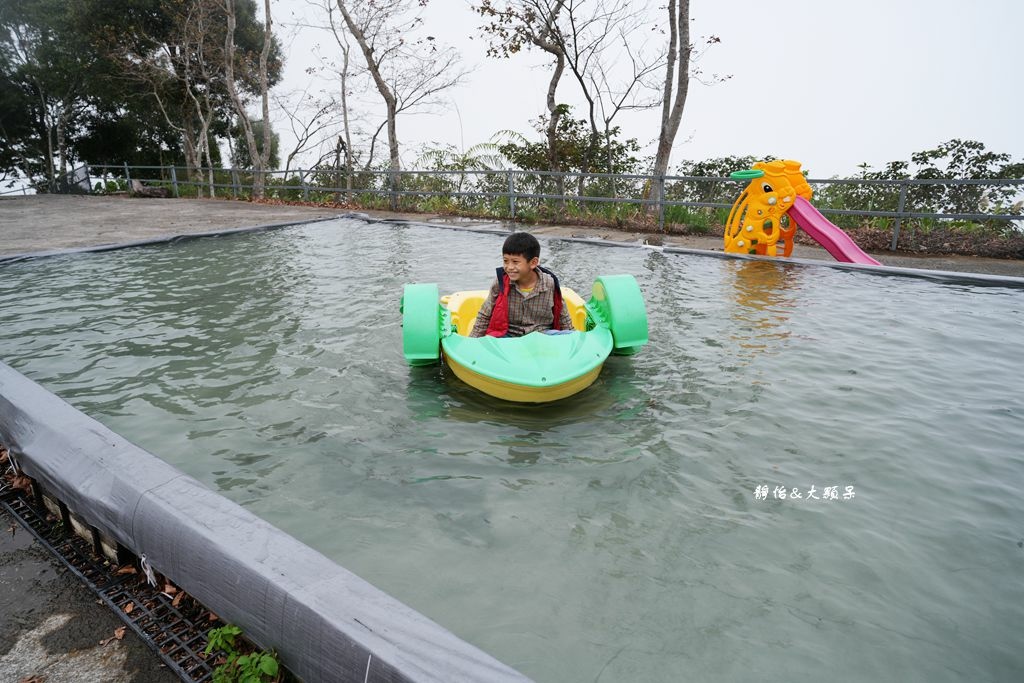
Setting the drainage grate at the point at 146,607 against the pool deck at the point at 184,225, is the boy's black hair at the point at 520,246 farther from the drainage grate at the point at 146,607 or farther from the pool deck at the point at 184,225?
the pool deck at the point at 184,225

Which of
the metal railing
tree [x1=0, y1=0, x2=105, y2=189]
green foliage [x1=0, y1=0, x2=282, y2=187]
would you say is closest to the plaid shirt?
the metal railing

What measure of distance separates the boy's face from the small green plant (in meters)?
2.63

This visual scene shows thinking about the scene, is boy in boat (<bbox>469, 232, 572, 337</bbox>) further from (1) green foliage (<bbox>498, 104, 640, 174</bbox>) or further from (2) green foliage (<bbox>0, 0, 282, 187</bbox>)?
(2) green foliage (<bbox>0, 0, 282, 187</bbox>)

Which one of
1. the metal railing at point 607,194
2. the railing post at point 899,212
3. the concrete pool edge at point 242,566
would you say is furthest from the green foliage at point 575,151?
the concrete pool edge at point 242,566

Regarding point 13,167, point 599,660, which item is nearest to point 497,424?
point 599,660

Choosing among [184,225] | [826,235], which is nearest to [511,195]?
[184,225]

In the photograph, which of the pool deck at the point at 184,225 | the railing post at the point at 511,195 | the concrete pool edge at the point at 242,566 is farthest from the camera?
the railing post at the point at 511,195

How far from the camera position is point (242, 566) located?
2068mm

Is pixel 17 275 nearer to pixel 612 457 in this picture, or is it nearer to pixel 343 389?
pixel 343 389

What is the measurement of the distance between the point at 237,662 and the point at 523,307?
9.48 ft

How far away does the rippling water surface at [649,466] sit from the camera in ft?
7.54

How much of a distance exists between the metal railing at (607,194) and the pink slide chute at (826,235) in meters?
1.64

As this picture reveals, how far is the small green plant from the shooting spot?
1.93 meters

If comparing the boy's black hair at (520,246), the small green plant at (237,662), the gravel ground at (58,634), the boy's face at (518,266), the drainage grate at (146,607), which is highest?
the boy's black hair at (520,246)
